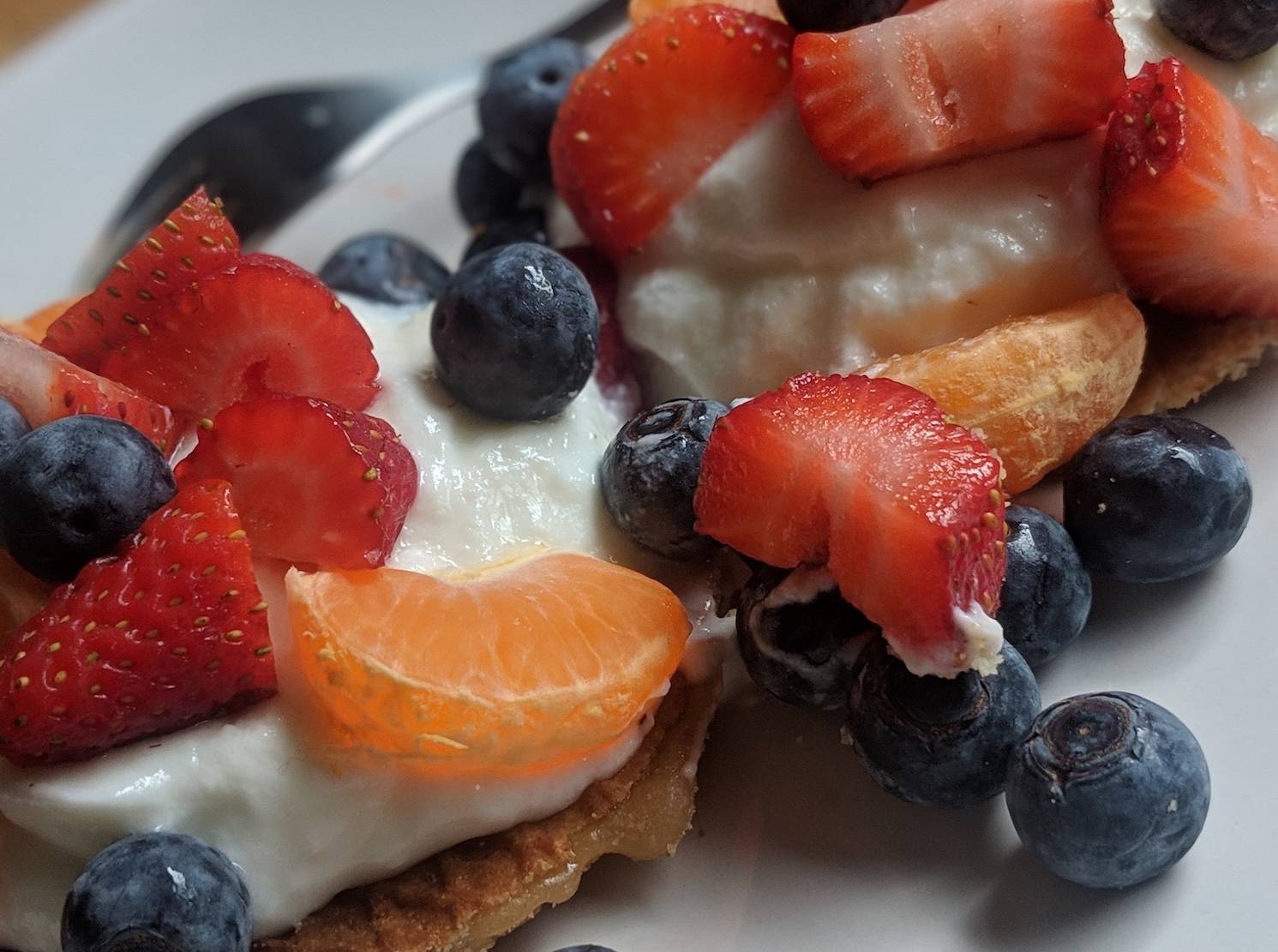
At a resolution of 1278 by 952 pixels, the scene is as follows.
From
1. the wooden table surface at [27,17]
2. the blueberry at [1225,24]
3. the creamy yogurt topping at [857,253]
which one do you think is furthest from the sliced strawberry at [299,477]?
the wooden table surface at [27,17]

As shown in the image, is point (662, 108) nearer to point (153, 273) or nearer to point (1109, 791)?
point (153, 273)

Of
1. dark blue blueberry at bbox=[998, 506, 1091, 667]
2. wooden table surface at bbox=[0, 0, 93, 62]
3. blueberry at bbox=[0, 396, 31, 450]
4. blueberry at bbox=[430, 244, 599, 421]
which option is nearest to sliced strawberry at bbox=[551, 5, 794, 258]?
blueberry at bbox=[430, 244, 599, 421]

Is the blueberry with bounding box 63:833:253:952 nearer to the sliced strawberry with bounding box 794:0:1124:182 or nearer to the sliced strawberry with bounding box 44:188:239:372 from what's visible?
the sliced strawberry with bounding box 44:188:239:372

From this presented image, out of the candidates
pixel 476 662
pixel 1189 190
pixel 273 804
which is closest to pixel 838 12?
pixel 1189 190

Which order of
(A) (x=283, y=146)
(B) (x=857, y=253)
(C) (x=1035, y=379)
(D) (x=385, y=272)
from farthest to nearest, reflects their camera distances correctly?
(A) (x=283, y=146) → (D) (x=385, y=272) → (B) (x=857, y=253) → (C) (x=1035, y=379)

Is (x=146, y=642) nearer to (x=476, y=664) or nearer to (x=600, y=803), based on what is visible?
(x=476, y=664)

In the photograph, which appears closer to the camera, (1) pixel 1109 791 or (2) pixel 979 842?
(1) pixel 1109 791

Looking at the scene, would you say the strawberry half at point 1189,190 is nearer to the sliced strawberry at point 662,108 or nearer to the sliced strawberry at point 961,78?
the sliced strawberry at point 961,78
